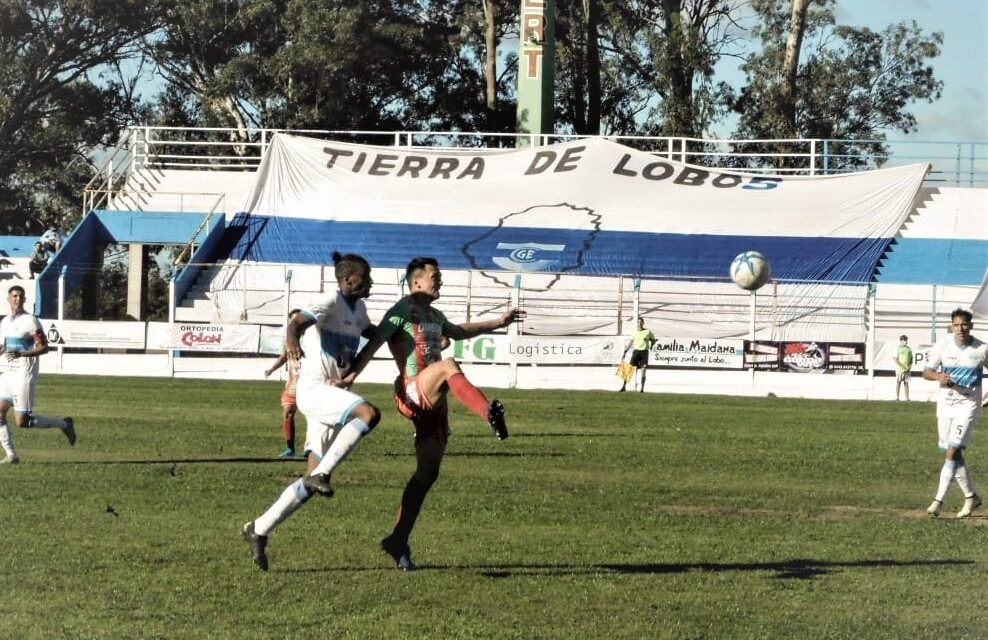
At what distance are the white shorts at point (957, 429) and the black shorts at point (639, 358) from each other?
2033cm

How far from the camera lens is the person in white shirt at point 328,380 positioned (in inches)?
370

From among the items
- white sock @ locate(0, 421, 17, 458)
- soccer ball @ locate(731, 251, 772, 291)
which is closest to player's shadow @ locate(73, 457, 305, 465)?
white sock @ locate(0, 421, 17, 458)

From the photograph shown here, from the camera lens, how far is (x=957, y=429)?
14117mm

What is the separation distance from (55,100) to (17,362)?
47375 mm

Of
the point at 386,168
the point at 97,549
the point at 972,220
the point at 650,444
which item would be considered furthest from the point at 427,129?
the point at 97,549

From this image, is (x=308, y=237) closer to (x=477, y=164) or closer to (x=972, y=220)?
(x=477, y=164)

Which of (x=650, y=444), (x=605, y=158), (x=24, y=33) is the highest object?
(x=24, y=33)

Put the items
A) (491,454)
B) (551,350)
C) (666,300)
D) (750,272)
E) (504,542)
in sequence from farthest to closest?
(666,300), (551,350), (750,272), (491,454), (504,542)

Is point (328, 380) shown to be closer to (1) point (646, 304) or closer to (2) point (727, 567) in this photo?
(2) point (727, 567)

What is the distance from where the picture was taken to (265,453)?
1794 cm

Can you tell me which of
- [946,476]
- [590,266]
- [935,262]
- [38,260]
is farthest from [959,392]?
[38,260]

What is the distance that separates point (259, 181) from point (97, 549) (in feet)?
122

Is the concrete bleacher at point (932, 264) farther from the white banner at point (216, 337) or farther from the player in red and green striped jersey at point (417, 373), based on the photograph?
the player in red and green striped jersey at point (417, 373)

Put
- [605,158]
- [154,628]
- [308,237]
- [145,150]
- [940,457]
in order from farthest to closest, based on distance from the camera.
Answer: [145,150]
[605,158]
[308,237]
[940,457]
[154,628]
